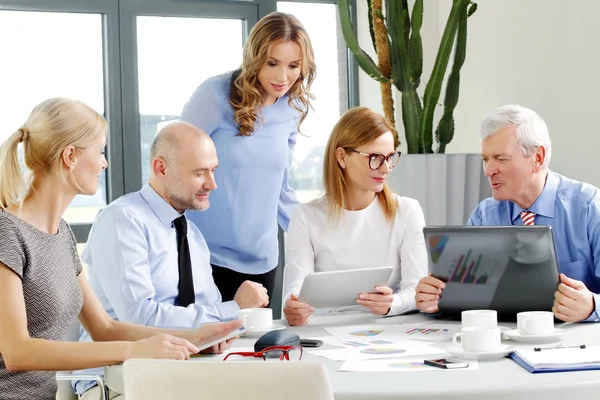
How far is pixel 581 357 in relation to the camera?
1.70m

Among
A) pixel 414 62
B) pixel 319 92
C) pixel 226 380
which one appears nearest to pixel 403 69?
pixel 414 62

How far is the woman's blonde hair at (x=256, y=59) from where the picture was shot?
293cm

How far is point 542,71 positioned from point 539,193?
147 centimetres

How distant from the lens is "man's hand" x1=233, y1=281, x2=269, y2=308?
232 centimetres

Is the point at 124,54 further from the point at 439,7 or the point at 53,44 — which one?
the point at 439,7

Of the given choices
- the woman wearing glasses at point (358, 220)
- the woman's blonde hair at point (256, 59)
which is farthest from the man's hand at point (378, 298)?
the woman's blonde hair at point (256, 59)

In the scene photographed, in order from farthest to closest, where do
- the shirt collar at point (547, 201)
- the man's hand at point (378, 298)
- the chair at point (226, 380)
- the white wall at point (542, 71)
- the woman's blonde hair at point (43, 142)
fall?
the white wall at point (542, 71), the shirt collar at point (547, 201), the man's hand at point (378, 298), the woman's blonde hair at point (43, 142), the chair at point (226, 380)

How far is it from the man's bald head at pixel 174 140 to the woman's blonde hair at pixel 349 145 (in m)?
0.51

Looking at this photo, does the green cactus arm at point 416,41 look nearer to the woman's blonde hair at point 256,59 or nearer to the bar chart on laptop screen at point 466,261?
the woman's blonde hair at point 256,59

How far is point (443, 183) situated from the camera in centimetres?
382

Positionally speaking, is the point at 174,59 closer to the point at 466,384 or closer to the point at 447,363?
the point at 447,363

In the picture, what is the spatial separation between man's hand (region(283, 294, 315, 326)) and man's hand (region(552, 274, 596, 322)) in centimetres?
67

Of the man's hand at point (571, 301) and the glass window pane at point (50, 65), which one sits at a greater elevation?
the glass window pane at point (50, 65)

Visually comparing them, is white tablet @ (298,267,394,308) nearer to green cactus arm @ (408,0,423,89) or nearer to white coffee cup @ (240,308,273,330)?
white coffee cup @ (240,308,273,330)
